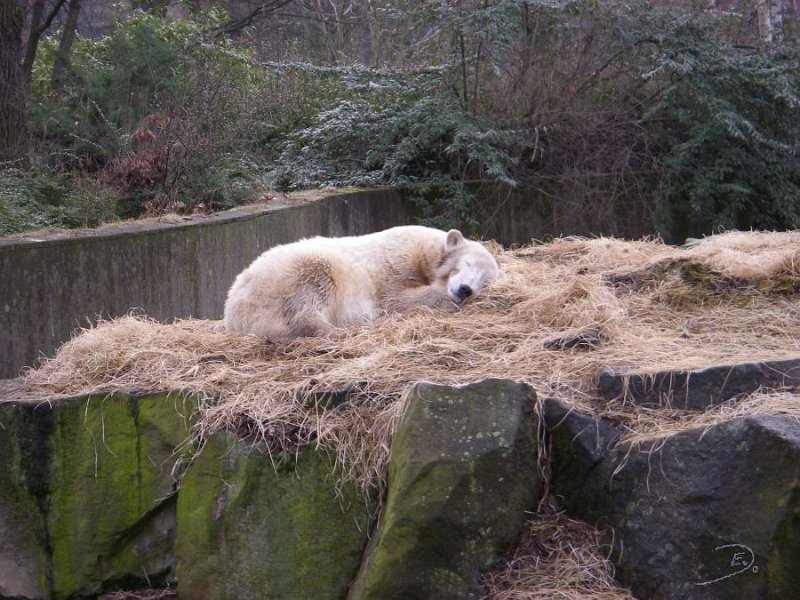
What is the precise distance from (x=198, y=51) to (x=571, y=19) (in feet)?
16.9

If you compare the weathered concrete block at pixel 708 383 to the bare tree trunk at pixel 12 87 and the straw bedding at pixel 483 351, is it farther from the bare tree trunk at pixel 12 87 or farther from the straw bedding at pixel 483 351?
the bare tree trunk at pixel 12 87

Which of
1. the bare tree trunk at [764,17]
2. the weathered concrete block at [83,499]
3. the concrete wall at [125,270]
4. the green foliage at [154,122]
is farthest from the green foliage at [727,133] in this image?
the weathered concrete block at [83,499]

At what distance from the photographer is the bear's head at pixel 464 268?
5562 mm

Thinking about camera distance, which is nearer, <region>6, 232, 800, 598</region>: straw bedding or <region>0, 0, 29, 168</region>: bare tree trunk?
<region>6, 232, 800, 598</region>: straw bedding

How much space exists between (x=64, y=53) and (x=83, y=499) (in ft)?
25.5

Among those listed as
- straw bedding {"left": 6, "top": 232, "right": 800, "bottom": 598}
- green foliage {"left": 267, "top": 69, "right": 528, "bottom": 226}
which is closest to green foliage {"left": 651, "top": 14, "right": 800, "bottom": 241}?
green foliage {"left": 267, "top": 69, "right": 528, "bottom": 226}

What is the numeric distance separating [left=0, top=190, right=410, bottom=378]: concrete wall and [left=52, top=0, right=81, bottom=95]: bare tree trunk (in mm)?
4082

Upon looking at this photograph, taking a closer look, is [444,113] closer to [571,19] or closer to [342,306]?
[571,19]

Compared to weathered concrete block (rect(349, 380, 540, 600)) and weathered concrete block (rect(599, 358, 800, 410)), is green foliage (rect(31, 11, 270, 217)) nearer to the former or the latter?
weathered concrete block (rect(349, 380, 540, 600))

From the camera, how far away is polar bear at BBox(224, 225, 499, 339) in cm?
508

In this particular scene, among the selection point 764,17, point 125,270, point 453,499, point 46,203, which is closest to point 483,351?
point 453,499

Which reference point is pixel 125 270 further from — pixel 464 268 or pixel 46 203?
pixel 464 268

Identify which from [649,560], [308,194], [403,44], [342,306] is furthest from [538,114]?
[649,560]

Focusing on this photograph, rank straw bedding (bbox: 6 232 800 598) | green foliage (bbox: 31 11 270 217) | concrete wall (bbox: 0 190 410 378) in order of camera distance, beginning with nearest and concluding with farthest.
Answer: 1. straw bedding (bbox: 6 232 800 598)
2. concrete wall (bbox: 0 190 410 378)
3. green foliage (bbox: 31 11 270 217)
